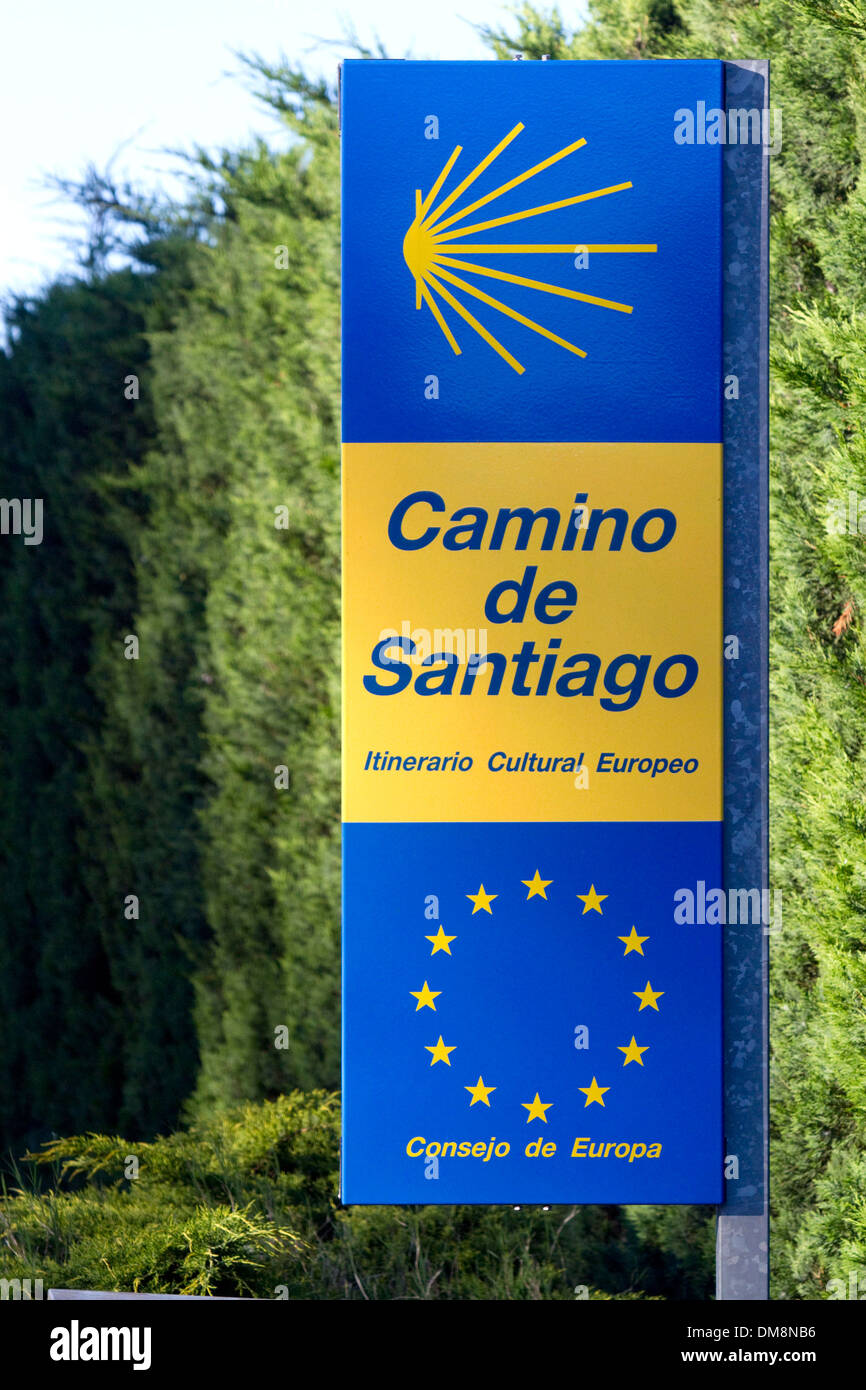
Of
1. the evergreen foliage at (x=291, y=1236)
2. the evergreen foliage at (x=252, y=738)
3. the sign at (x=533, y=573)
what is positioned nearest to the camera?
the sign at (x=533, y=573)

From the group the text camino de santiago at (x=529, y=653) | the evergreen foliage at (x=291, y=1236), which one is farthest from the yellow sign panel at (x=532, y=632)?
the evergreen foliage at (x=291, y=1236)

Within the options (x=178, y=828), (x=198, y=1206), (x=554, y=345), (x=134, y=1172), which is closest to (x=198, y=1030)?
(x=178, y=828)

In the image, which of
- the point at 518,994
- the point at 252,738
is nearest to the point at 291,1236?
the point at 518,994

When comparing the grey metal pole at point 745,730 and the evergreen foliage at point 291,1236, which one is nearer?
the grey metal pole at point 745,730

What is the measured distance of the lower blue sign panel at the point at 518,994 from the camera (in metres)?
2.86

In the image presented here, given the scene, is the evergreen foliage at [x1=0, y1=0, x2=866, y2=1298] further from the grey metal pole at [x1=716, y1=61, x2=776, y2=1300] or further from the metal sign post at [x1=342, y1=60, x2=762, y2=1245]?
the metal sign post at [x1=342, y1=60, x2=762, y2=1245]

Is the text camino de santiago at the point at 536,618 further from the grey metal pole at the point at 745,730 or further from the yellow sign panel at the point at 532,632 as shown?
the grey metal pole at the point at 745,730

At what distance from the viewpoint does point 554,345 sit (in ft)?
9.39

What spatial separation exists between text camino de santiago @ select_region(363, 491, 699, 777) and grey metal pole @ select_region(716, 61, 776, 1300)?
0.18 m

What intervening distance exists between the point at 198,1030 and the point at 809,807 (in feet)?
12.2

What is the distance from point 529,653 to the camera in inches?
114

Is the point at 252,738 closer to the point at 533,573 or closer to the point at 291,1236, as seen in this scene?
the point at 291,1236

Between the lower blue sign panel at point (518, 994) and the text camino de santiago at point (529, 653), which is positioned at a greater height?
the text camino de santiago at point (529, 653)

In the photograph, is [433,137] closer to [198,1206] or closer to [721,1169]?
[721,1169]
